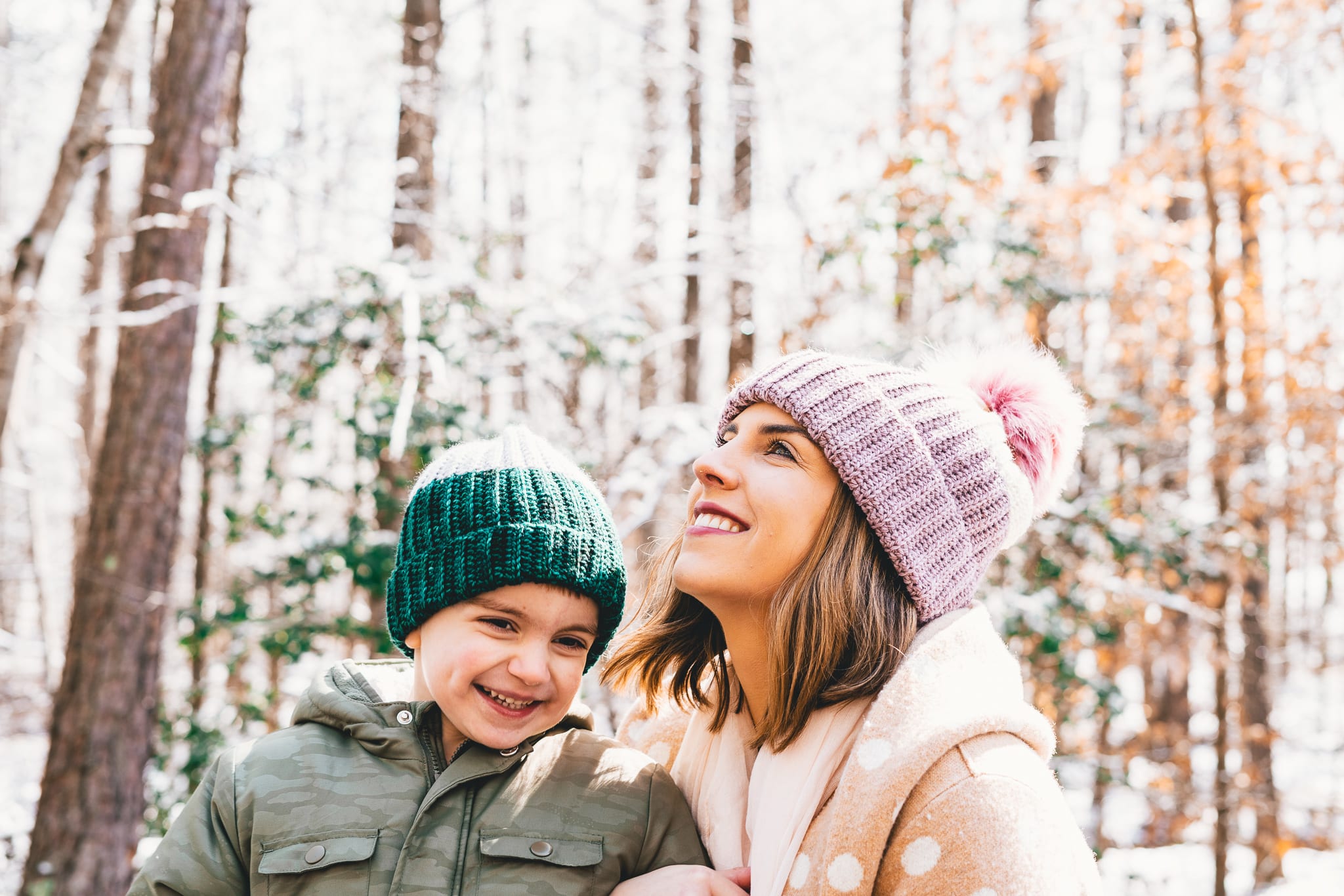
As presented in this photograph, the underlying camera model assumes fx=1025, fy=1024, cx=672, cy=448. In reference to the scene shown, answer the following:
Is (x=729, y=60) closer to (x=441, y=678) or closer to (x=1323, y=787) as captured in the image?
(x=441, y=678)

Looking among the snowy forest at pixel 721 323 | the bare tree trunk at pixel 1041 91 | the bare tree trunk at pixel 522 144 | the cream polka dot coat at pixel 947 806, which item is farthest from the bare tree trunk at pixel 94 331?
the cream polka dot coat at pixel 947 806

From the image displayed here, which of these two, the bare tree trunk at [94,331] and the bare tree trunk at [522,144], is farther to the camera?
the bare tree trunk at [94,331]

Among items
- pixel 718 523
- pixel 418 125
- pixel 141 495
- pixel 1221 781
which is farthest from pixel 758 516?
pixel 418 125

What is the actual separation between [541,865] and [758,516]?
2.24ft

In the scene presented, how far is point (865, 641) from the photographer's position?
1710 mm

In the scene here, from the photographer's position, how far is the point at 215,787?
1.77 meters

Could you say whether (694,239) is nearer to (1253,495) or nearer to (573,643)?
(1253,495)

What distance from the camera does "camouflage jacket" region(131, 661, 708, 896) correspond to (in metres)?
1.66

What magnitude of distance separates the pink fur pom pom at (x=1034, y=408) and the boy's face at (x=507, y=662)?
0.87m

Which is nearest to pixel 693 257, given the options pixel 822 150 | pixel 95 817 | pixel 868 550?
pixel 822 150

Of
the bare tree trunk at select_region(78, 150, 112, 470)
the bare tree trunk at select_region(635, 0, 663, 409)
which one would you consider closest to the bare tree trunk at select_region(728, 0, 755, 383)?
the bare tree trunk at select_region(635, 0, 663, 409)

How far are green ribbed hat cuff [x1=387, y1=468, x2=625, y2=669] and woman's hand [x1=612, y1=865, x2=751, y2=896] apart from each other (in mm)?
411

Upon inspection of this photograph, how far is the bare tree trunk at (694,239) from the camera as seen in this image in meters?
6.63

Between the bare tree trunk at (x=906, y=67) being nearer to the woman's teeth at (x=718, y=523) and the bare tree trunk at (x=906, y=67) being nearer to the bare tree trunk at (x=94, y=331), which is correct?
the woman's teeth at (x=718, y=523)
